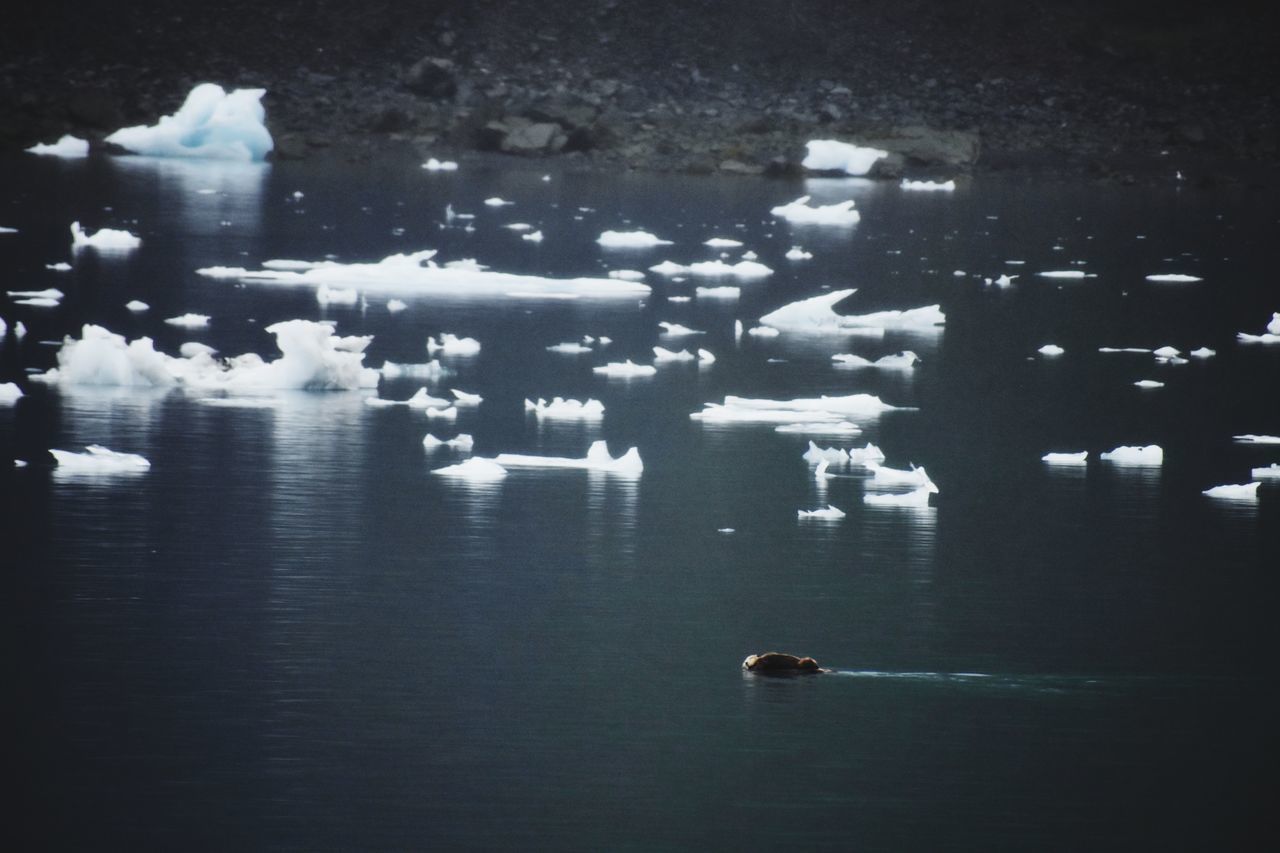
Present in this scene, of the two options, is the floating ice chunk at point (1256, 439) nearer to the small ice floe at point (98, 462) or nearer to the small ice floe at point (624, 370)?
the small ice floe at point (624, 370)

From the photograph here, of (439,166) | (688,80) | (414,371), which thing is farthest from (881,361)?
(688,80)

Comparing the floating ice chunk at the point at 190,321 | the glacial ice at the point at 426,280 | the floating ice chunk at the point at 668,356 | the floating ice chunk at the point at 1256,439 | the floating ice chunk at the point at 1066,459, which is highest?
the glacial ice at the point at 426,280

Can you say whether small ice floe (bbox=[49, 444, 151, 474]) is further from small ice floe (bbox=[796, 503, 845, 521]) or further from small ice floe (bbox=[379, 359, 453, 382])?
small ice floe (bbox=[379, 359, 453, 382])

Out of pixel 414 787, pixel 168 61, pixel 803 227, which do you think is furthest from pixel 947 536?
pixel 168 61

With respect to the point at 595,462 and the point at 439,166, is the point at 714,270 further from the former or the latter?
the point at 439,166

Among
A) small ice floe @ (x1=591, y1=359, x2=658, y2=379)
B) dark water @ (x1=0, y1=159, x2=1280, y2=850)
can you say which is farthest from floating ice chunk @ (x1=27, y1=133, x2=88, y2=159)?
small ice floe @ (x1=591, y1=359, x2=658, y2=379)

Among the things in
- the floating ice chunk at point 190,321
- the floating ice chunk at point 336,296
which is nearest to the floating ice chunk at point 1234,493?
the floating ice chunk at point 190,321
